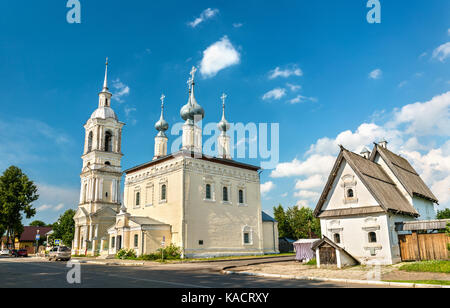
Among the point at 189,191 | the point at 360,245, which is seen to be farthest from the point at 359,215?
the point at 189,191

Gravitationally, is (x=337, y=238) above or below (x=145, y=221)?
below

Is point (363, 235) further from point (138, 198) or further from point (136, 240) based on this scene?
point (138, 198)

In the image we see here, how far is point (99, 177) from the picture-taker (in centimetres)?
4616

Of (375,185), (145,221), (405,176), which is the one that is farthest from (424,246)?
(145,221)

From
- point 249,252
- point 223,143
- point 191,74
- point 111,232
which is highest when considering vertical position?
point 191,74

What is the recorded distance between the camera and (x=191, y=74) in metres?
42.4

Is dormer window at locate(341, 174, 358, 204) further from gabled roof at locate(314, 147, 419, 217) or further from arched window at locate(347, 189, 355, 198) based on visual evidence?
gabled roof at locate(314, 147, 419, 217)

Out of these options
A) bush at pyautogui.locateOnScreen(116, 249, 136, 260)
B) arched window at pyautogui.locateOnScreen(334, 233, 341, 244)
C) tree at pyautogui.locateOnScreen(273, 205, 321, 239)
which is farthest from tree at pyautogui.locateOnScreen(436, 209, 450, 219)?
bush at pyautogui.locateOnScreen(116, 249, 136, 260)

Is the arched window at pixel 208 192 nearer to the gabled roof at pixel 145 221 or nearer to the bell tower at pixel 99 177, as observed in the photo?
the gabled roof at pixel 145 221

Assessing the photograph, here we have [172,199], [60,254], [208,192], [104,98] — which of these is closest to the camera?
[60,254]

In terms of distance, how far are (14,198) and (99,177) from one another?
11.9m
